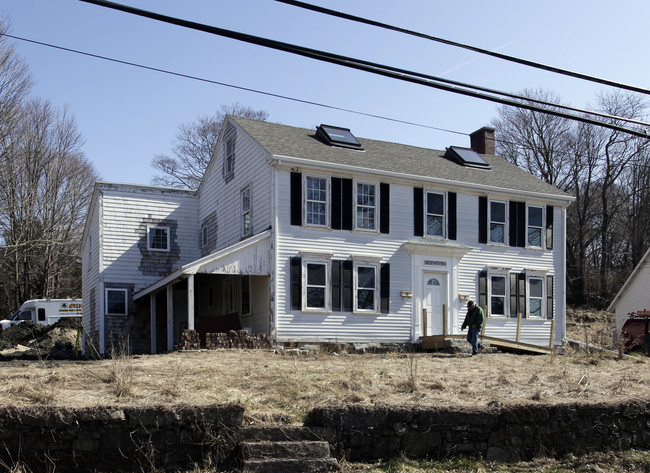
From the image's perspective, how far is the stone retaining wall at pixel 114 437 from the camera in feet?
27.3

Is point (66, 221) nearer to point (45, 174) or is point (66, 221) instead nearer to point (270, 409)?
point (45, 174)

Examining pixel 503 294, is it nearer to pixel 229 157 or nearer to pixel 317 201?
pixel 317 201

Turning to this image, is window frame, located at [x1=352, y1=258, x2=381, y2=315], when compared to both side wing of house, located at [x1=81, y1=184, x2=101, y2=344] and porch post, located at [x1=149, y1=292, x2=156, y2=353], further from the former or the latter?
side wing of house, located at [x1=81, y1=184, x2=101, y2=344]

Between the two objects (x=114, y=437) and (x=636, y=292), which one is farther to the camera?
(x=636, y=292)

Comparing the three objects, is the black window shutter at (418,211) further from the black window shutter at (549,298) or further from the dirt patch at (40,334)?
the dirt patch at (40,334)

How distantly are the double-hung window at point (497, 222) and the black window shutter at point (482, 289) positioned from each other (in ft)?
4.30

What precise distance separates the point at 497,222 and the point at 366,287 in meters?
5.69

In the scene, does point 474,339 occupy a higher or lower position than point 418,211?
lower

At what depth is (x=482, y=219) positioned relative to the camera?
23594 millimetres

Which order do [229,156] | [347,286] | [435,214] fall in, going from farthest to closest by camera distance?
[229,156] → [435,214] → [347,286]

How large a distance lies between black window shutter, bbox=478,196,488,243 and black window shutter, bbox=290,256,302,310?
265 inches

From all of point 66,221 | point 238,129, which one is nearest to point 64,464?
point 238,129

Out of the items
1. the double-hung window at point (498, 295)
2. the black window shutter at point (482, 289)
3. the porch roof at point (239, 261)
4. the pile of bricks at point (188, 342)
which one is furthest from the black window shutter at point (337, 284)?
the double-hung window at point (498, 295)

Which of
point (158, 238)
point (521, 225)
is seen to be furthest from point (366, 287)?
point (158, 238)
